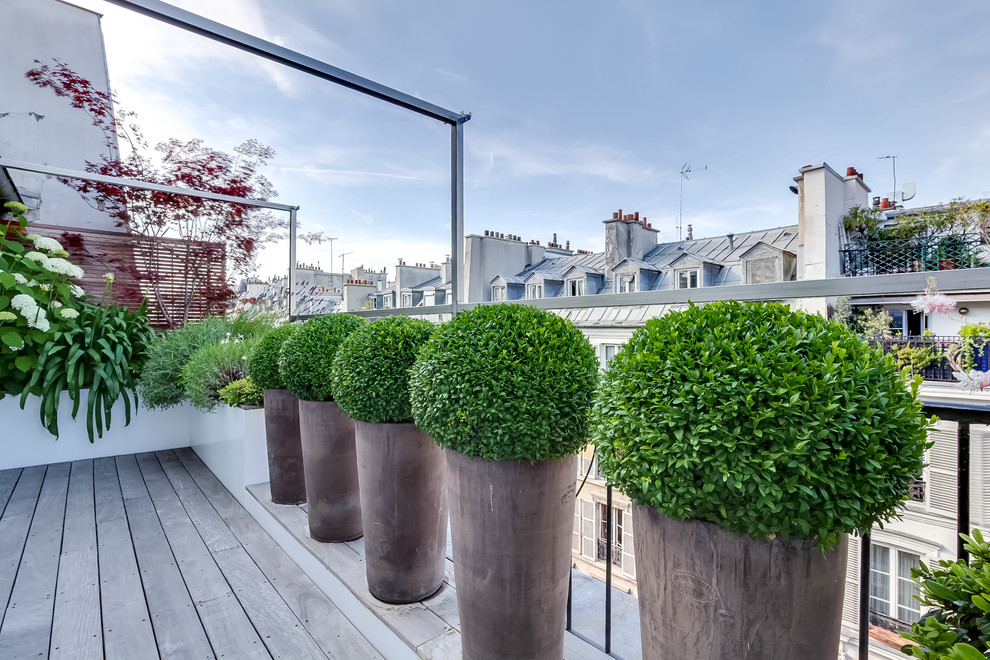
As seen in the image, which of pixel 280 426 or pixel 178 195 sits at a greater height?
pixel 178 195

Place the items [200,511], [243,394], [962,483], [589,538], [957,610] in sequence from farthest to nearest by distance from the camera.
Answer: [589,538], [243,394], [200,511], [962,483], [957,610]

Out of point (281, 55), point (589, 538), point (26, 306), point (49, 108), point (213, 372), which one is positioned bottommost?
point (589, 538)

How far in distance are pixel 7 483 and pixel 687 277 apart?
16.2 feet

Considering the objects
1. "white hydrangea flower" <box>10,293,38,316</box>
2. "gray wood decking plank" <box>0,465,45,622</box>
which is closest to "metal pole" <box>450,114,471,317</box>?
"gray wood decking plank" <box>0,465,45,622</box>

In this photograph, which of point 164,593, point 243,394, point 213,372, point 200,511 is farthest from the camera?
A: point 213,372

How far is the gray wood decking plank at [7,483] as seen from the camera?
2.75m

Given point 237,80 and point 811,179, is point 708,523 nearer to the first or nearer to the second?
point 811,179

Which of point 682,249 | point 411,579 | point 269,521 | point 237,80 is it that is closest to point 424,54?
point 237,80

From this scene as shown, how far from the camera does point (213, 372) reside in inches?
122

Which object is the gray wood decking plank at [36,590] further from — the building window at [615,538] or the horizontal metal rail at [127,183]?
the building window at [615,538]

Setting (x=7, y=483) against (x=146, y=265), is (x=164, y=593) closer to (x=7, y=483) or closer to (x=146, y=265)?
(x=7, y=483)

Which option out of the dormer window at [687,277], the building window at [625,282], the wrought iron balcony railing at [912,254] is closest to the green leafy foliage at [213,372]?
the building window at [625,282]

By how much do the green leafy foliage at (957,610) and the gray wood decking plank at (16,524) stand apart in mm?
2628

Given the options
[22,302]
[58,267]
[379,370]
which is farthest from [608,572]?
[58,267]
